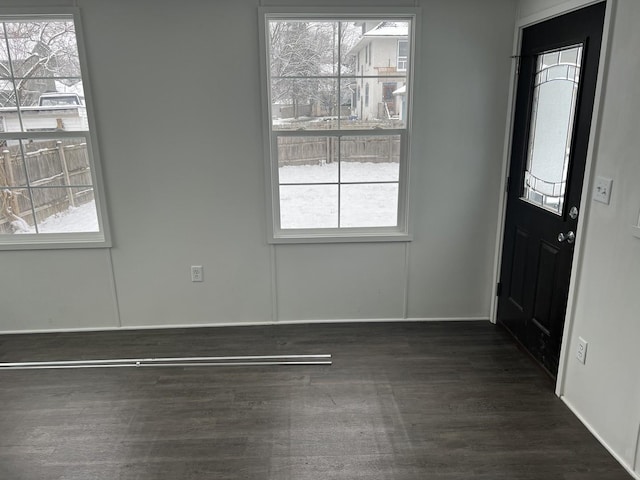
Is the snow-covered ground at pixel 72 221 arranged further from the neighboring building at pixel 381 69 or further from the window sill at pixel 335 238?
→ the neighboring building at pixel 381 69

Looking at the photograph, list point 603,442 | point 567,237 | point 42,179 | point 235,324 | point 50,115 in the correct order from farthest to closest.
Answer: point 235,324 → point 42,179 → point 50,115 → point 567,237 → point 603,442

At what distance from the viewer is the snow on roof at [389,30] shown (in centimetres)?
305

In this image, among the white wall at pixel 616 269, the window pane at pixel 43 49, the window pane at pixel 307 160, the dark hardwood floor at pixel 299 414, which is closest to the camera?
the white wall at pixel 616 269

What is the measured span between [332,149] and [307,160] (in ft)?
0.62

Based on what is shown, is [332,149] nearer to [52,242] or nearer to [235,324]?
[235,324]

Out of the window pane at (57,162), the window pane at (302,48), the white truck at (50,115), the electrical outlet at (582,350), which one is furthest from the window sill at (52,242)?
the electrical outlet at (582,350)

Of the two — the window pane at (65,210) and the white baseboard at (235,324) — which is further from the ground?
the window pane at (65,210)

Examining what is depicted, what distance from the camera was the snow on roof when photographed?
10.0 ft

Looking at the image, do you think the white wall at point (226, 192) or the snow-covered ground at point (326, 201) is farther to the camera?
the snow-covered ground at point (326, 201)

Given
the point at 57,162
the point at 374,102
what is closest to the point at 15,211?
the point at 57,162

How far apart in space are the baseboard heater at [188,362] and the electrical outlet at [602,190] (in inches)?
70.3

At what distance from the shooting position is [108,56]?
2.96 m

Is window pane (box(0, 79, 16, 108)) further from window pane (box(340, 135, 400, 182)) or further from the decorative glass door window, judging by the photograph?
the decorative glass door window

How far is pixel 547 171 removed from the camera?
9.06 feet
